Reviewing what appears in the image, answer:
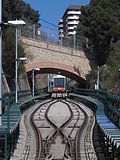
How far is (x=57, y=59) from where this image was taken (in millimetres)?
64812

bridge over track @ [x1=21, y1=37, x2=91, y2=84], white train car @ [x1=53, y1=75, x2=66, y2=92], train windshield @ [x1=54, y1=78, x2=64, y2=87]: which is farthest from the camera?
train windshield @ [x1=54, y1=78, x2=64, y2=87]

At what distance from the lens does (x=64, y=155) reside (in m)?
16.6

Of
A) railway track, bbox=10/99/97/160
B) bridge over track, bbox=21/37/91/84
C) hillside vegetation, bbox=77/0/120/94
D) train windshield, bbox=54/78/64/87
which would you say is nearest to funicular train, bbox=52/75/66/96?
train windshield, bbox=54/78/64/87

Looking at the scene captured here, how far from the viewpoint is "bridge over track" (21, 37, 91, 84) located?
60688mm

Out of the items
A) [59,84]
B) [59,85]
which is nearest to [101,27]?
[59,84]

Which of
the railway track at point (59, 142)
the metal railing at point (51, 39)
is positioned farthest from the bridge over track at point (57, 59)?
the railway track at point (59, 142)

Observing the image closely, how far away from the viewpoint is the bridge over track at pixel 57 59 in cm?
6069

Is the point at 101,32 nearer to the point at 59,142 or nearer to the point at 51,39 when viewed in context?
the point at 51,39

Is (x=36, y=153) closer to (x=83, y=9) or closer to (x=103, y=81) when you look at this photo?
(x=103, y=81)

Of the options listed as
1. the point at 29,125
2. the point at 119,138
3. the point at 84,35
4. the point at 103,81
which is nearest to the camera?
the point at 119,138

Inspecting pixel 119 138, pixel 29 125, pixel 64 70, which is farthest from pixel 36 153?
pixel 64 70

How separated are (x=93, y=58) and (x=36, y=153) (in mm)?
52367

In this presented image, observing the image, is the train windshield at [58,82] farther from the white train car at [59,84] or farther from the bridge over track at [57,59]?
the bridge over track at [57,59]

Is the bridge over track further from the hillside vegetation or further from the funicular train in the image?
the funicular train
